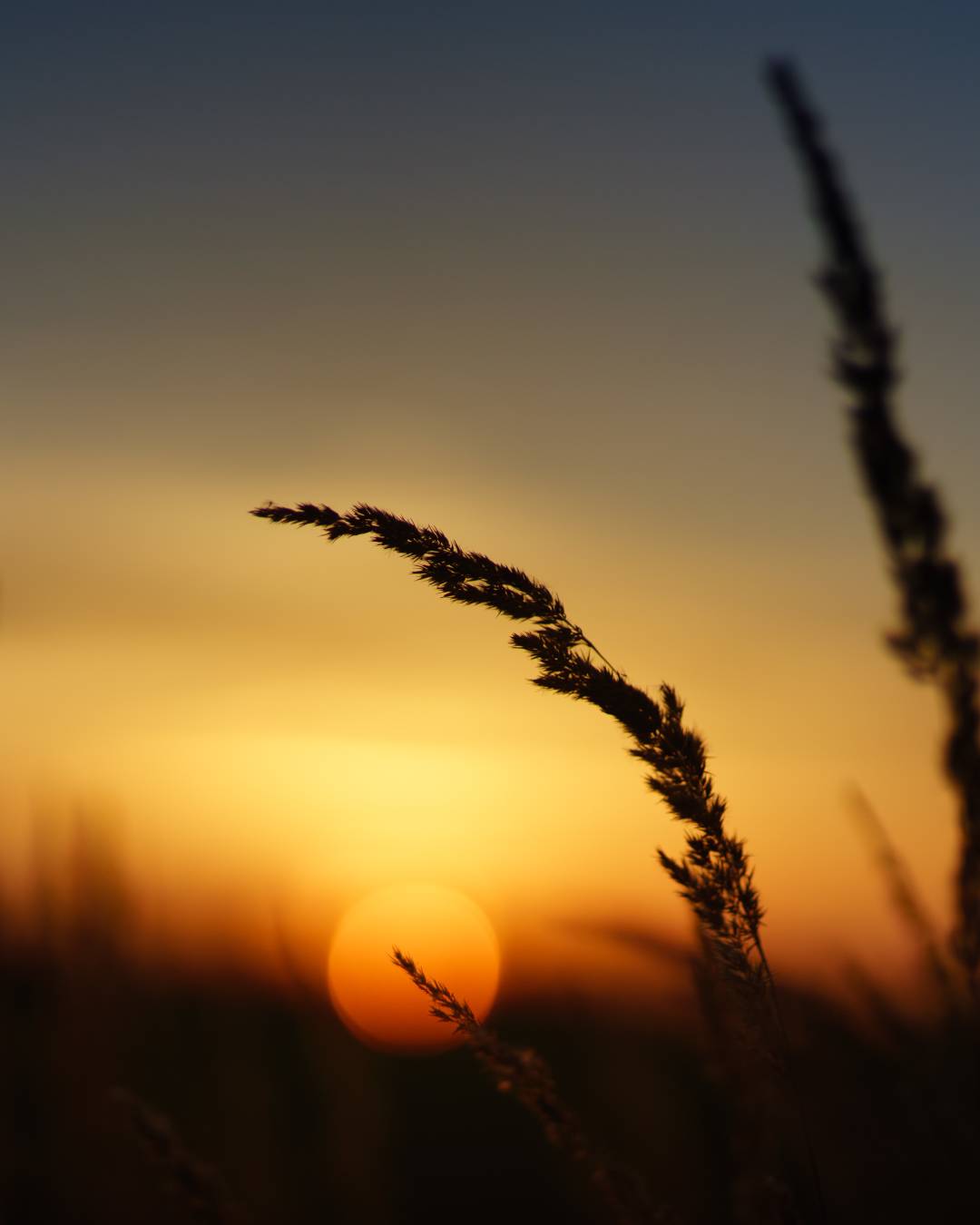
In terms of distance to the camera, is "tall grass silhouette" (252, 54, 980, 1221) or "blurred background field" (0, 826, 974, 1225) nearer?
"tall grass silhouette" (252, 54, 980, 1221)

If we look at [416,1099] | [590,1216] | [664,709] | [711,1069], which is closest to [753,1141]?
[711,1069]

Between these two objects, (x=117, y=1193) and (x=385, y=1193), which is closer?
(x=117, y=1193)

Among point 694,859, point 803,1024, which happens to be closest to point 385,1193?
point 803,1024

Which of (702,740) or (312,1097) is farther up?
(702,740)

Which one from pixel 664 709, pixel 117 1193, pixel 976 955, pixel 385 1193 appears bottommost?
pixel 385 1193

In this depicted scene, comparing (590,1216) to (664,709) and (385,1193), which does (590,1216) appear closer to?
(385,1193)

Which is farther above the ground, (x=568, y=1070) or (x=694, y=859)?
(x=694, y=859)

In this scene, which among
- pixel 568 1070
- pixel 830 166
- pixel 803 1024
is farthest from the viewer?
pixel 568 1070

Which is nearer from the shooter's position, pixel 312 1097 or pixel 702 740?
pixel 702 740

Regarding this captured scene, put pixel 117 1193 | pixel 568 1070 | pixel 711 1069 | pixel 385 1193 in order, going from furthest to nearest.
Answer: pixel 568 1070, pixel 385 1193, pixel 117 1193, pixel 711 1069

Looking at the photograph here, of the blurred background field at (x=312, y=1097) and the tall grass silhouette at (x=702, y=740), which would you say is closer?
the tall grass silhouette at (x=702, y=740)
